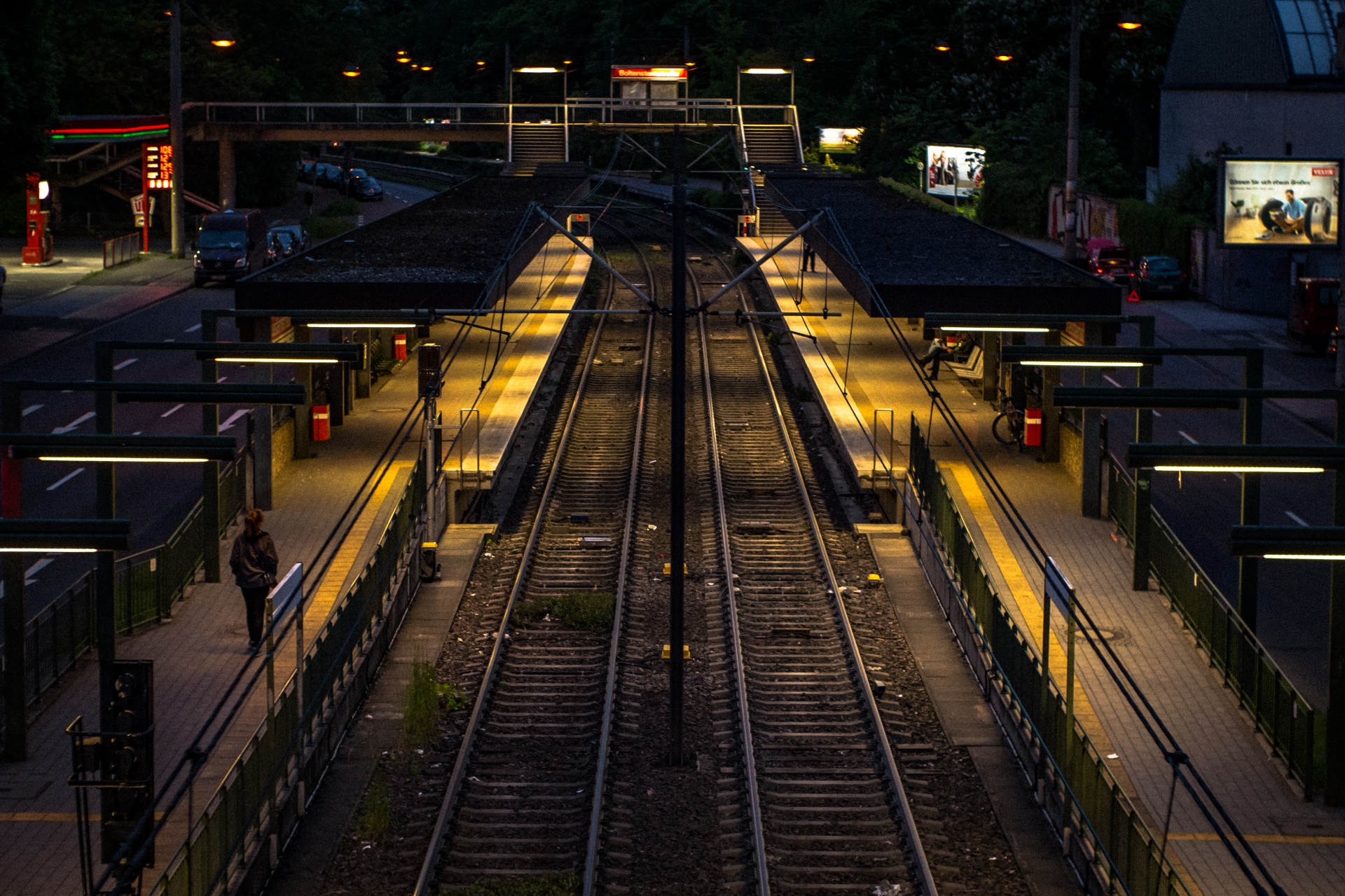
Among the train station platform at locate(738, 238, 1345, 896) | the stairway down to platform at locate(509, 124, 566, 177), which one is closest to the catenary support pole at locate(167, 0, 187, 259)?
the stairway down to platform at locate(509, 124, 566, 177)

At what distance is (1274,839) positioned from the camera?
13.6 m

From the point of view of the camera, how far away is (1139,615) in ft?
63.7

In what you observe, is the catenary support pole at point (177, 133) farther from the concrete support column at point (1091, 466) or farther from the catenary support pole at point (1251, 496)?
the catenary support pole at point (1251, 496)

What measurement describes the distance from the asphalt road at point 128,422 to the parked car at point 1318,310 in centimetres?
2250

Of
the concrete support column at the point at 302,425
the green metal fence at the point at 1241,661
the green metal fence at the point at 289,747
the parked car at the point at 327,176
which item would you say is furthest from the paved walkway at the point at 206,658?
the parked car at the point at 327,176

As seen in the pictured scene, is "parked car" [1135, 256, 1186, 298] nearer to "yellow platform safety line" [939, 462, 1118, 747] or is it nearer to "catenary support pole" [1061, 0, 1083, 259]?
"catenary support pole" [1061, 0, 1083, 259]

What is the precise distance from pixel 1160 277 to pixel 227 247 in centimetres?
2652

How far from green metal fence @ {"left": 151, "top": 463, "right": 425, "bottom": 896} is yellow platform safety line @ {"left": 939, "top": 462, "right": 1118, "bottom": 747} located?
266 inches

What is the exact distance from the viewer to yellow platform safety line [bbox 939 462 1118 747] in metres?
16.1

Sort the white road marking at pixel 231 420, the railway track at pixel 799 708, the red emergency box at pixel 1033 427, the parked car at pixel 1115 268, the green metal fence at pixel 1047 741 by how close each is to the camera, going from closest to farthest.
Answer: the green metal fence at pixel 1047 741 < the railway track at pixel 799 708 < the red emergency box at pixel 1033 427 < the white road marking at pixel 231 420 < the parked car at pixel 1115 268

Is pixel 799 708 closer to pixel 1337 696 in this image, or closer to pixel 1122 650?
pixel 1122 650

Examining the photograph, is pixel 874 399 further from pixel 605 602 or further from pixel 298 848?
pixel 298 848

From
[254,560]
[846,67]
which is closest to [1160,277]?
[254,560]

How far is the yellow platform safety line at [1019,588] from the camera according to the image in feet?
52.8
